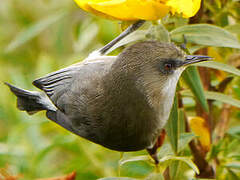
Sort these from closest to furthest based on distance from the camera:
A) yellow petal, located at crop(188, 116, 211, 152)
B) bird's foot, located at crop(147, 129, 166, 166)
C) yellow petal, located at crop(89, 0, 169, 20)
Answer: yellow petal, located at crop(89, 0, 169, 20), bird's foot, located at crop(147, 129, 166, 166), yellow petal, located at crop(188, 116, 211, 152)

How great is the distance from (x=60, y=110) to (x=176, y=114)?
0.28m

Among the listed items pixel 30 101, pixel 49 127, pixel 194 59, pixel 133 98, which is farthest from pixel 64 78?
pixel 49 127

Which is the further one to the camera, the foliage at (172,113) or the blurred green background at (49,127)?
the blurred green background at (49,127)

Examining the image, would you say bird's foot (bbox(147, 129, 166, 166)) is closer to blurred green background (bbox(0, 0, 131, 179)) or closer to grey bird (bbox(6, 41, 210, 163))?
grey bird (bbox(6, 41, 210, 163))

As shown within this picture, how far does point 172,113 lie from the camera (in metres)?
0.99

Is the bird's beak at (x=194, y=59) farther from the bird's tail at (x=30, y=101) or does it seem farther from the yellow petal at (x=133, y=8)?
the bird's tail at (x=30, y=101)

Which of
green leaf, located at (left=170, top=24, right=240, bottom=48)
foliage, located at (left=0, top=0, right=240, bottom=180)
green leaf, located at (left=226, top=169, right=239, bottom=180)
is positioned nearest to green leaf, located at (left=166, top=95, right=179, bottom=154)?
foliage, located at (left=0, top=0, right=240, bottom=180)

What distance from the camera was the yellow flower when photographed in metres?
0.91

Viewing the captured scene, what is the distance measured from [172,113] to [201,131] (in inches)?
6.6

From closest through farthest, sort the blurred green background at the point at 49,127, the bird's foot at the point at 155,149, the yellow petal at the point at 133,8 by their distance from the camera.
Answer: the yellow petal at the point at 133,8 → the bird's foot at the point at 155,149 → the blurred green background at the point at 49,127

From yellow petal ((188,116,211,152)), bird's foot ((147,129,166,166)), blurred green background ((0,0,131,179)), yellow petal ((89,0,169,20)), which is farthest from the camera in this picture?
blurred green background ((0,0,131,179))

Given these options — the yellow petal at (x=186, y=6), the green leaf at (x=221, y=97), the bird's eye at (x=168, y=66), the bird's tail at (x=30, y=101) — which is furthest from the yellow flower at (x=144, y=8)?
the bird's tail at (x=30, y=101)

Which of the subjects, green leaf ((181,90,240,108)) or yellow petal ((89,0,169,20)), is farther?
green leaf ((181,90,240,108))

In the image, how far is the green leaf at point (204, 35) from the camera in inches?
38.1
